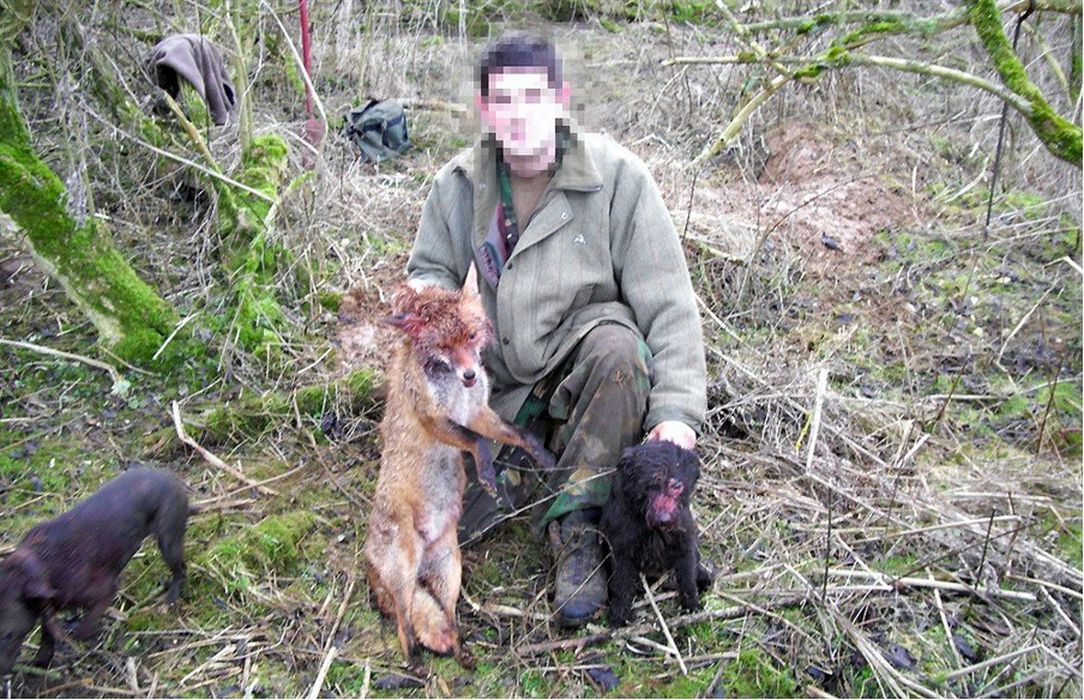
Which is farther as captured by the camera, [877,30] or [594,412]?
[877,30]

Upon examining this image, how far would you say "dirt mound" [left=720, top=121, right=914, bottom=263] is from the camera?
6266mm

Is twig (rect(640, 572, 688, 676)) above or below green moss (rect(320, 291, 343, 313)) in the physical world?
below

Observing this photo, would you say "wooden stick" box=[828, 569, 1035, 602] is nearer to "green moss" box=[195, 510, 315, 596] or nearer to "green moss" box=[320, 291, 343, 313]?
"green moss" box=[195, 510, 315, 596]

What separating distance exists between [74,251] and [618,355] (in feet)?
10.7

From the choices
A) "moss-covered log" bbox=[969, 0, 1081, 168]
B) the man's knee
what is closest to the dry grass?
the man's knee

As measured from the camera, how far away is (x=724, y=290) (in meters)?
5.64

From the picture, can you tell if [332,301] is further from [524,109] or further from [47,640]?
[47,640]

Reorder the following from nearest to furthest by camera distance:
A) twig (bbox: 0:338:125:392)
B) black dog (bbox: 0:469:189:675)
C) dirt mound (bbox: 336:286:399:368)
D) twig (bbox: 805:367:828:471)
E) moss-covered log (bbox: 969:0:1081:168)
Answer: black dog (bbox: 0:469:189:675) → moss-covered log (bbox: 969:0:1081:168) → twig (bbox: 805:367:828:471) → twig (bbox: 0:338:125:392) → dirt mound (bbox: 336:286:399:368)

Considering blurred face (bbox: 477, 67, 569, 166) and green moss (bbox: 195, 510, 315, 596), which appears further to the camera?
green moss (bbox: 195, 510, 315, 596)

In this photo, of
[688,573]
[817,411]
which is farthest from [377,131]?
[688,573]

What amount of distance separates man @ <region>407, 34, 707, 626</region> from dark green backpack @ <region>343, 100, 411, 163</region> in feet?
14.1

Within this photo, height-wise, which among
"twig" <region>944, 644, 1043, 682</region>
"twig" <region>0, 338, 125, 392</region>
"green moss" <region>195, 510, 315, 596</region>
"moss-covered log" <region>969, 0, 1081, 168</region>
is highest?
"moss-covered log" <region>969, 0, 1081, 168</region>

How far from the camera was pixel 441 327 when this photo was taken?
3195 millimetres

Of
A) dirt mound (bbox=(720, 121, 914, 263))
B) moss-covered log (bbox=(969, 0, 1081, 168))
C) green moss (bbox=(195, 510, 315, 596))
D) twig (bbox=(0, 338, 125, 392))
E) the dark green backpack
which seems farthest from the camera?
the dark green backpack
